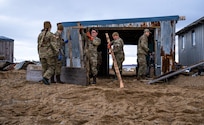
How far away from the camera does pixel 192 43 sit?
18.0 meters

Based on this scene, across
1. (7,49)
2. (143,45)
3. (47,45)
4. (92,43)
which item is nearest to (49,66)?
(47,45)

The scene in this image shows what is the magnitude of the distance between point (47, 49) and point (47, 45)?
5.4 inches

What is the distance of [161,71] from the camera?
38.6 feet

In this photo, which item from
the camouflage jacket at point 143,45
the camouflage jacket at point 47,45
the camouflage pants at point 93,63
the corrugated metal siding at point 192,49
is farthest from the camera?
the corrugated metal siding at point 192,49

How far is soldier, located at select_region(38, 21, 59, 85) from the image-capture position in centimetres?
888

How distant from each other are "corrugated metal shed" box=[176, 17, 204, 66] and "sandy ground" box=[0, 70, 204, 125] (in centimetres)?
971

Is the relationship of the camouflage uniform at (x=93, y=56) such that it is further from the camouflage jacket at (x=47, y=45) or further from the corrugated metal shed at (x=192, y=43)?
the corrugated metal shed at (x=192, y=43)

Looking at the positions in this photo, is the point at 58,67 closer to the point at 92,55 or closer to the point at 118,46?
the point at 92,55

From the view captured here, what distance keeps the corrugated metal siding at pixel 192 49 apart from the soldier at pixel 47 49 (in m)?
9.92

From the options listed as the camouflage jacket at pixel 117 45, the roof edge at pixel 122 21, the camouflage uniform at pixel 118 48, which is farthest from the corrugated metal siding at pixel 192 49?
the camouflage jacket at pixel 117 45

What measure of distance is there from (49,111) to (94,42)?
13.9 ft

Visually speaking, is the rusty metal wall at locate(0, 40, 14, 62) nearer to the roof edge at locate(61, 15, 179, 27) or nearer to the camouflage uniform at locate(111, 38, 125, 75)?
the roof edge at locate(61, 15, 179, 27)

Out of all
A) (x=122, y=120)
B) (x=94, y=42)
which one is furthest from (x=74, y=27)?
(x=122, y=120)

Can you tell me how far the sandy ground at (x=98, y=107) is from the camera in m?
4.63
